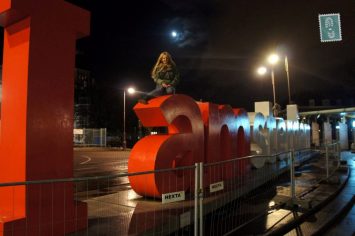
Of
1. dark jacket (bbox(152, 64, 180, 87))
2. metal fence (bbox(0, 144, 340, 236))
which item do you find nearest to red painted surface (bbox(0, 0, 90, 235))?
metal fence (bbox(0, 144, 340, 236))

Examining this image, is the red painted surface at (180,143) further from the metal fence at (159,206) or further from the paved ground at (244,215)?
the paved ground at (244,215)

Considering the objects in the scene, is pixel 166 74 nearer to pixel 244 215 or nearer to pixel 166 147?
pixel 166 147

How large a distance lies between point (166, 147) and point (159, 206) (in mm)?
1407

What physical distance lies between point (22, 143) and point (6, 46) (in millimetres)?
1716

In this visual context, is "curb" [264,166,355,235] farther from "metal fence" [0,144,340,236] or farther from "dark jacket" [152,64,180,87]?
"dark jacket" [152,64,180,87]

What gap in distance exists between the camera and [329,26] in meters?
10.8

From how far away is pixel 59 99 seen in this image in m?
5.45

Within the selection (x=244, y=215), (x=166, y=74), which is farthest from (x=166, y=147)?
(x=244, y=215)

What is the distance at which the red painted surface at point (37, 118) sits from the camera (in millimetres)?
4918

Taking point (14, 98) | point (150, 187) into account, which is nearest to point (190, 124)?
point (150, 187)

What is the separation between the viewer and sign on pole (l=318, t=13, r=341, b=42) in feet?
35.1

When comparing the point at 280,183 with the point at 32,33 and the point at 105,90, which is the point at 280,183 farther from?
the point at 105,90

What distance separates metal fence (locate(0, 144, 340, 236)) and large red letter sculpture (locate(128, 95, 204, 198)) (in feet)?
0.21

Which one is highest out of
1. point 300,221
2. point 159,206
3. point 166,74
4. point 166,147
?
point 166,74
